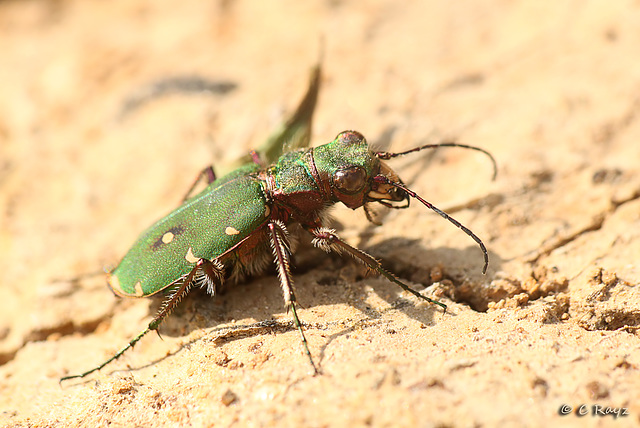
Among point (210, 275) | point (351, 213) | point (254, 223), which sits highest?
point (351, 213)

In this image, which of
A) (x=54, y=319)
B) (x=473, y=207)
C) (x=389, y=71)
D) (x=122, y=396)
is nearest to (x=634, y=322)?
(x=473, y=207)

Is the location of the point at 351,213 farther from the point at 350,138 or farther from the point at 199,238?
the point at 199,238

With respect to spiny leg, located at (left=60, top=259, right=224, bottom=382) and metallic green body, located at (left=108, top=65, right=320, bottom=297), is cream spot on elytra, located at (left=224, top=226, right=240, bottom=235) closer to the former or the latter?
metallic green body, located at (left=108, top=65, right=320, bottom=297)

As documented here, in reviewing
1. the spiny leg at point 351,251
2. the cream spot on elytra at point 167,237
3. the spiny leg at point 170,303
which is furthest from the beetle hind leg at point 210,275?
the spiny leg at point 351,251

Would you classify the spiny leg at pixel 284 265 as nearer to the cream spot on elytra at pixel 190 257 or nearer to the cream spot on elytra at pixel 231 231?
the cream spot on elytra at pixel 231 231

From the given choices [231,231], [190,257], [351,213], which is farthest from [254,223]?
[351,213]

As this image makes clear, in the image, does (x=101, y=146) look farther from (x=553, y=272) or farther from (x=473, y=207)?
(x=553, y=272)
